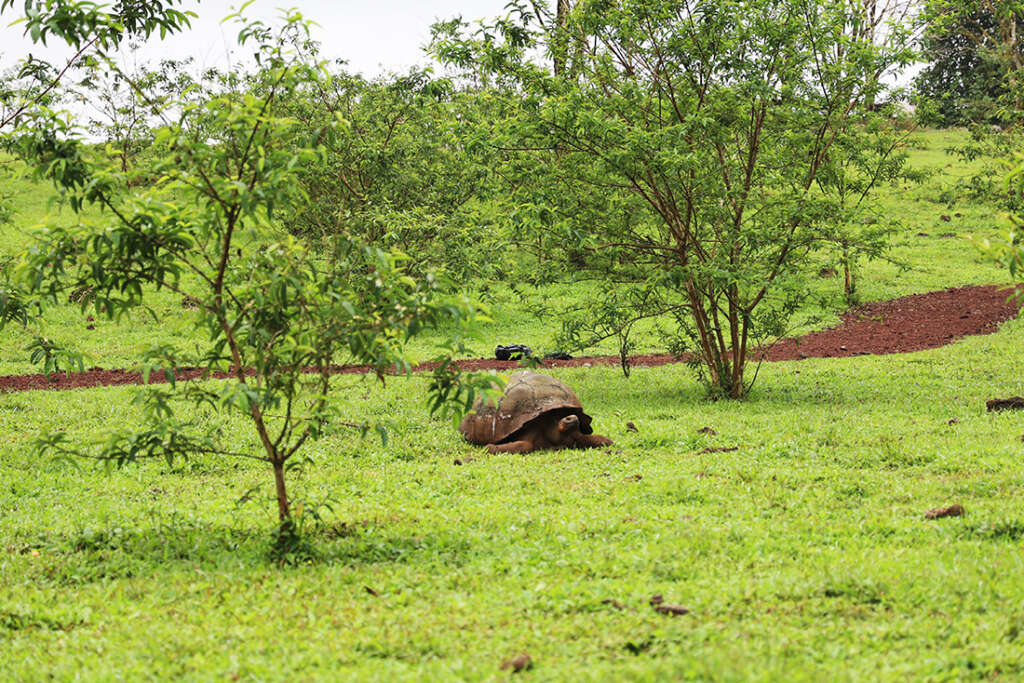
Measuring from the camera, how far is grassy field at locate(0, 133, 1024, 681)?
393cm

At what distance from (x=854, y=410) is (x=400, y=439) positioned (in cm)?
544

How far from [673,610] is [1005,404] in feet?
24.8

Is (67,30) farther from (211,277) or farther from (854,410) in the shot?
(854,410)

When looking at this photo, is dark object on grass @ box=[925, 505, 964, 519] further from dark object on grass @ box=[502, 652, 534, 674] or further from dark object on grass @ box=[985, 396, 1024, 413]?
dark object on grass @ box=[985, 396, 1024, 413]

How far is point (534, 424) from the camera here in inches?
364

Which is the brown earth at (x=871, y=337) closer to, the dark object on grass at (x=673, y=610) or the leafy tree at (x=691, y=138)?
the leafy tree at (x=691, y=138)

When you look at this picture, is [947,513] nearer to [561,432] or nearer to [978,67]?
[561,432]

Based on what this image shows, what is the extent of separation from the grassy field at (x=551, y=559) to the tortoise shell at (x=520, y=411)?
0.39 metres

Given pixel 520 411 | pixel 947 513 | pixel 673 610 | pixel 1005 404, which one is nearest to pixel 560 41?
pixel 520 411

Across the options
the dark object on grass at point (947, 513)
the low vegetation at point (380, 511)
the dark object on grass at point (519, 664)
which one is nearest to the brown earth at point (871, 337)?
the low vegetation at point (380, 511)

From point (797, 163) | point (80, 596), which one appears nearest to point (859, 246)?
point (797, 163)

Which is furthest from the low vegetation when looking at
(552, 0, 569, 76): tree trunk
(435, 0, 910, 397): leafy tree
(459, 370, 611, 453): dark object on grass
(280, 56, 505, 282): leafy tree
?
(280, 56, 505, 282): leafy tree

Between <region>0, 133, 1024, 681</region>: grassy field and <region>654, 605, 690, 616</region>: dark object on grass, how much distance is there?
76mm

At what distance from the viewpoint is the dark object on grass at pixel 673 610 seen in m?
4.29
